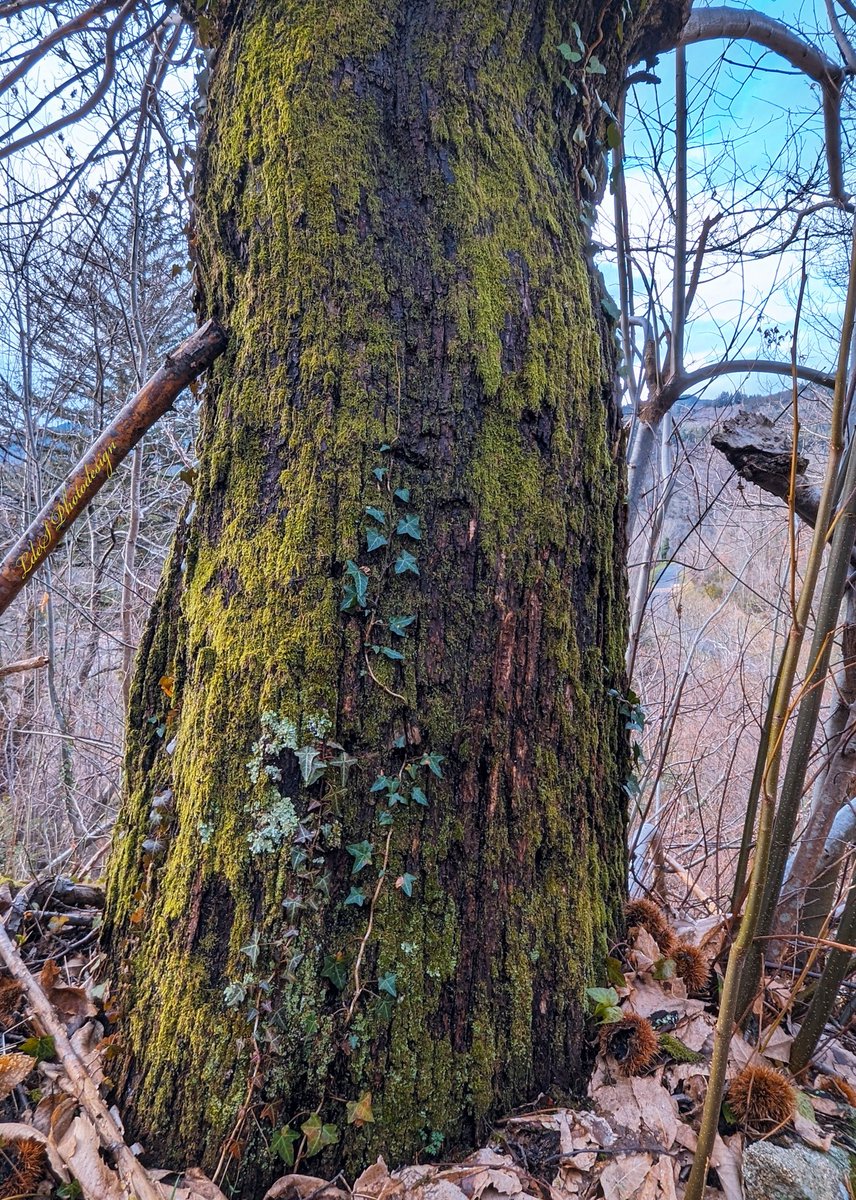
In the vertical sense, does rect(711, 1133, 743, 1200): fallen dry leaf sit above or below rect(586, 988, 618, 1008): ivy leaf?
below

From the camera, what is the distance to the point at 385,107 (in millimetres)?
1482

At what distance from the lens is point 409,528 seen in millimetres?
1365

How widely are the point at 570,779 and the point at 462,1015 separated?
56 centimetres

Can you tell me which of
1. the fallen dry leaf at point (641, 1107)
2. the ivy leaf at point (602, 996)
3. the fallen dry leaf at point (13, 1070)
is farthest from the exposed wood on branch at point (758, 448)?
the fallen dry leaf at point (13, 1070)

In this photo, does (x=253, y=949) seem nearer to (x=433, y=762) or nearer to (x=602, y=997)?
(x=433, y=762)

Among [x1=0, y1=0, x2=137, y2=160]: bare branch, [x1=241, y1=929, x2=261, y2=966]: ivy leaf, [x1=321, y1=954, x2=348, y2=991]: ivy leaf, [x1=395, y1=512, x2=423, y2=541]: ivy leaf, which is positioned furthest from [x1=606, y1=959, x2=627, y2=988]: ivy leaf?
[x1=0, y1=0, x2=137, y2=160]: bare branch

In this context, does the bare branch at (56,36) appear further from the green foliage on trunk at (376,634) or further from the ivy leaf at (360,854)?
the ivy leaf at (360,854)

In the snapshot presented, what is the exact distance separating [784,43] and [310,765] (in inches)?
138

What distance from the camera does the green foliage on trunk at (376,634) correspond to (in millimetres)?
1267

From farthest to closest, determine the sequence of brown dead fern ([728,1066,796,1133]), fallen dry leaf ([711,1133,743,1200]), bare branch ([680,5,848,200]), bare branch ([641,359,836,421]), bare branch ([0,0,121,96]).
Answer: bare branch ([641,359,836,421]) < bare branch ([680,5,848,200]) < bare branch ([0,0,121,96]) < brown dead fern ([728,1066,796,1133]) < fallen dry leaf ([711,1133,743,1200])

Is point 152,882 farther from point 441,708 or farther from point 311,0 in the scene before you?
point 311,0

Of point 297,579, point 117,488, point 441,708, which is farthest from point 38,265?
point 441,708

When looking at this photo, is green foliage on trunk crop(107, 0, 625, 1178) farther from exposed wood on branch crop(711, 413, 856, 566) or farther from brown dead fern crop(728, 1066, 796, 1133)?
exposed wood on branch crop(711, 413, 856, 566)

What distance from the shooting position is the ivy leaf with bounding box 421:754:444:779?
1.31m
